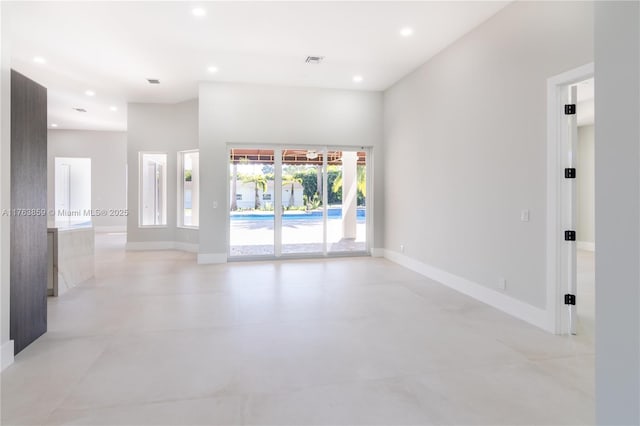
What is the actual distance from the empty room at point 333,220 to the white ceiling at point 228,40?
0.05 meters

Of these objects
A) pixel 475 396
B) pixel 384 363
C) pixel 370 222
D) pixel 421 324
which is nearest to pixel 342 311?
pixel 421 324

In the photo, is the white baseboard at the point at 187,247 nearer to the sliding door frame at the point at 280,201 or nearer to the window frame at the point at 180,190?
the window frame at the point at 180,190

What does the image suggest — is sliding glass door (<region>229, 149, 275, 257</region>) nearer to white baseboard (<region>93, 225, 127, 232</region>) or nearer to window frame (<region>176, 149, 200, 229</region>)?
window frame (<region>176, 149, 200, 229</region>)

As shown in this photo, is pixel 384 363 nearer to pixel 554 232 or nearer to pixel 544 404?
pixel 544 404

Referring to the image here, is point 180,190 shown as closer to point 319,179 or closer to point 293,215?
point 293,215

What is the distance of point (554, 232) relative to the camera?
3824 mm

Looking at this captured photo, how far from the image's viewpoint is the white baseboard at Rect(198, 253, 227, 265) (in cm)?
756

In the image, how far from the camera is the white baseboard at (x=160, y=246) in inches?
368

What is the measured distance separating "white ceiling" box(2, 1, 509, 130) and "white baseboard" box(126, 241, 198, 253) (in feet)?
12.4

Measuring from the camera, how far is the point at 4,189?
2.98 m

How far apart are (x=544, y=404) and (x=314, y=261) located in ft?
18.4

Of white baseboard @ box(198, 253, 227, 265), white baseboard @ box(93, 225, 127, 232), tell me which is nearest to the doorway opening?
white baseboard @ box(198, 253, 227, 265)

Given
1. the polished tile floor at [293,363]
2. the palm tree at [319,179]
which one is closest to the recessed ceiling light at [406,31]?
the palm tree at [319,179]

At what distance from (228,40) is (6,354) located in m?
4.62
